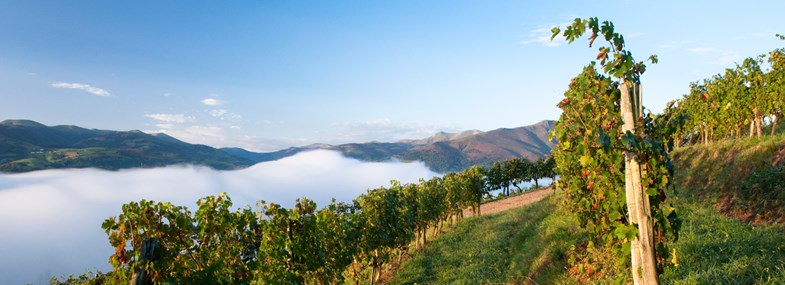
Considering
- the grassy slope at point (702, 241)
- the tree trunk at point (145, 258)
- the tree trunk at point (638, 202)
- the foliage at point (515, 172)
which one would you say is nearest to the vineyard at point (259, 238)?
the tree trunk at point (145, 258)

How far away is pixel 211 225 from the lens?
884 centimetres

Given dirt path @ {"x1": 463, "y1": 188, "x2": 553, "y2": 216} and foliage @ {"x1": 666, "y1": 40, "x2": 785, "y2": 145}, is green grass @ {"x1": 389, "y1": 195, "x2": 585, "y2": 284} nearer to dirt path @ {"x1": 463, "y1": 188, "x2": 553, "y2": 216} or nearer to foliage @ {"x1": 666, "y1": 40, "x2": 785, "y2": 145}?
foliage @ {"x1": 666, "y1": 40, "x2": 785, "y2": 145}

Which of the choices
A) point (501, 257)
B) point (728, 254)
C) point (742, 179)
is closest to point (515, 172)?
point (501, 257)

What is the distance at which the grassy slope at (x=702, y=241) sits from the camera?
8.36 m

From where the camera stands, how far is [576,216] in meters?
12.2

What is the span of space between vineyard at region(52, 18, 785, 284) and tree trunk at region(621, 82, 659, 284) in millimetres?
14

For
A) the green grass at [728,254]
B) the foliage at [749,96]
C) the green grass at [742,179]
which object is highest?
the foliage at [749,96]

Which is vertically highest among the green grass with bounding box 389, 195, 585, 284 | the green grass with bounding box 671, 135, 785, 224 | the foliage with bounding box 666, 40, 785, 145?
the foliage with bounding box 666, 40, 785, 145

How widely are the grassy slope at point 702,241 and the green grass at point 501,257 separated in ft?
0.17

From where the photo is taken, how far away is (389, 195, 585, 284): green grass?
13.4 meters

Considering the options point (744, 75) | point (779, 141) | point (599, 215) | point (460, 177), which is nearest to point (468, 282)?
point (599, 215)

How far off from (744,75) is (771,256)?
20.6 metres

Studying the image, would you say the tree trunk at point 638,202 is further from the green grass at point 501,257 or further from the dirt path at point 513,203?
the dirt path at point 513,203

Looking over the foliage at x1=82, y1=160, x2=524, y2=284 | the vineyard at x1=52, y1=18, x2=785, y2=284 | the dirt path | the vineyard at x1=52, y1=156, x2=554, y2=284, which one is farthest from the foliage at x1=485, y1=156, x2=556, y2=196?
the foliage at x1=82, y1=160, x2=524, y2=284
